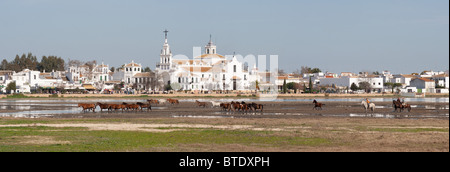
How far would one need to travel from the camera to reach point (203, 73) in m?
151

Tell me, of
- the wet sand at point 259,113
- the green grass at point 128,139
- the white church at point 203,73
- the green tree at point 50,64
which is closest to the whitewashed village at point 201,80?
the white church at point 203,73

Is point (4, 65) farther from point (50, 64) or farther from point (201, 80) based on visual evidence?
point (201, 80)

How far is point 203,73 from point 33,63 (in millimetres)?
59737

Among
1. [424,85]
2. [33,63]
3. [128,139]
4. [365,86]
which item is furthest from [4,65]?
[128,139]

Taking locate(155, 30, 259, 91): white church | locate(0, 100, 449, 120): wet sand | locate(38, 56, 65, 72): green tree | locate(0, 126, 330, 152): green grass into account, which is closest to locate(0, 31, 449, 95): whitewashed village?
locate(155, 30, 259, 91): white church

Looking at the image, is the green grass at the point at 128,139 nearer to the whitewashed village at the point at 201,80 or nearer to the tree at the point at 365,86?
the whitewashed village at the point at 201,80

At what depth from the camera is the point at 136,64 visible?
525ft

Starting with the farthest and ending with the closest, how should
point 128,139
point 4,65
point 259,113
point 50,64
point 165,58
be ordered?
point 50,64
point 4,65
point 165,58
point 259,113
point 128,139

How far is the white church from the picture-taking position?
5709 inches

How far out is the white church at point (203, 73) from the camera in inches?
5709
